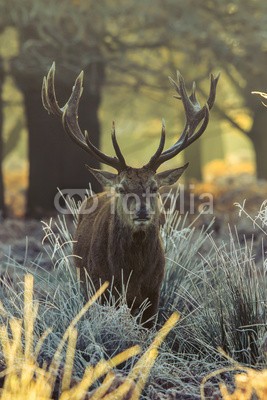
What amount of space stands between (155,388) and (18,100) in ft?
53.9

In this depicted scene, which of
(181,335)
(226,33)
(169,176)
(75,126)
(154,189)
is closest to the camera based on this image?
(181,335)

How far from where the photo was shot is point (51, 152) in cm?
1605

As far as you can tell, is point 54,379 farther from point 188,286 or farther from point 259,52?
point 259,52

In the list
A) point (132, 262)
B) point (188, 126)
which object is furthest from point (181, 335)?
point (188, 126)

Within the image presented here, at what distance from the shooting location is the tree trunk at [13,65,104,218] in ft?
51.6

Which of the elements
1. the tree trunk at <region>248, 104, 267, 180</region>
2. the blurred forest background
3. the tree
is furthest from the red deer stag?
the tree trunk at <region>248, 104, 267, 180</region>

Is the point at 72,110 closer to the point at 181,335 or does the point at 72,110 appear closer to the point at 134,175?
the point at 134,175

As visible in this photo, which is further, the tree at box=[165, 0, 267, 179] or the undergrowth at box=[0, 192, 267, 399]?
the tree at box=[165, 0, 267, 179]

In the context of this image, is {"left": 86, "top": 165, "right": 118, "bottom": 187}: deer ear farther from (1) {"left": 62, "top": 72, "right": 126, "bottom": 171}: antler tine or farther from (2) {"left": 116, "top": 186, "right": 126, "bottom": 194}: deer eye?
(2) {"left": 116, "top": 186, "right": 126, "bottom": 194}: deer eye

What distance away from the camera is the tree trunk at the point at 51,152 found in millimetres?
15742

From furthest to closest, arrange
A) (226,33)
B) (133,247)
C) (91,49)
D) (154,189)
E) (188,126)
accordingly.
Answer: (226,33) → (91,49) → (188,126) → (133,247) → (154,189)

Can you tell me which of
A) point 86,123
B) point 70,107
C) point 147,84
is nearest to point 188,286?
point 70,107

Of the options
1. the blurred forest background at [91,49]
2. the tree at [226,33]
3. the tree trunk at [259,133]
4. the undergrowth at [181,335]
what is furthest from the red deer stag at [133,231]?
the tree trunk at [259,133]

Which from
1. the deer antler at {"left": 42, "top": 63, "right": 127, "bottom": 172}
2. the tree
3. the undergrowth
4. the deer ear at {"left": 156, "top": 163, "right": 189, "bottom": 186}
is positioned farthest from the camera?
the tree
